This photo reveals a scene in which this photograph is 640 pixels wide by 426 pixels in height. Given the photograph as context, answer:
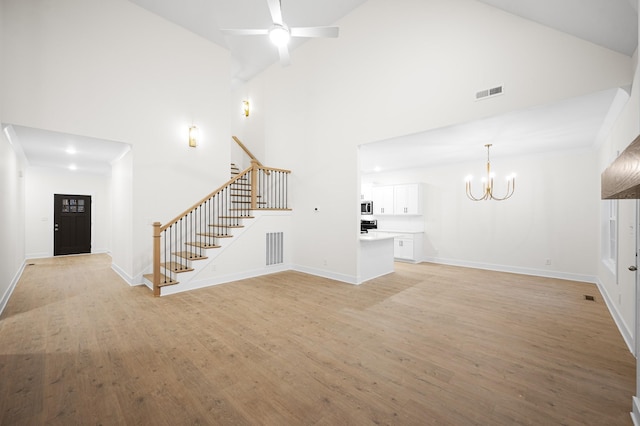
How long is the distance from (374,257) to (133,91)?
603 centimetres

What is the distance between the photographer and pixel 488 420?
1.86 meters

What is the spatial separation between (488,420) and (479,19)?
16.4 ft

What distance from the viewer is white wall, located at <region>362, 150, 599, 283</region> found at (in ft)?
19.0

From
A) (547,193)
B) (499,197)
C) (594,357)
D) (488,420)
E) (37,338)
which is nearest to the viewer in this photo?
(488,420)

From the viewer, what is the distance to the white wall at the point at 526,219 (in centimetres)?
579

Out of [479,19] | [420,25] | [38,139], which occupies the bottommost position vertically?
[38,139]

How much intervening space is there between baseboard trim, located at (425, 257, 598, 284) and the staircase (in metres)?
4.93

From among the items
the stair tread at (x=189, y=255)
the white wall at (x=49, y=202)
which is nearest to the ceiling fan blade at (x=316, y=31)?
the stair tread at (x=189, y=255)

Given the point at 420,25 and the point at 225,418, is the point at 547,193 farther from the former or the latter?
the point at 225,418

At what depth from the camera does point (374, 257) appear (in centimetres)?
600

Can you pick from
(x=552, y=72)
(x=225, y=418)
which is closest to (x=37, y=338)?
(x=225, y=418)

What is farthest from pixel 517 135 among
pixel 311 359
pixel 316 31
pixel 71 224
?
pixel 71 224

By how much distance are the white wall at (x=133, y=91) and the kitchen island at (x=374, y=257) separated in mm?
3912

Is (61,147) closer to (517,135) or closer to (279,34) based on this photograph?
(279,34)
